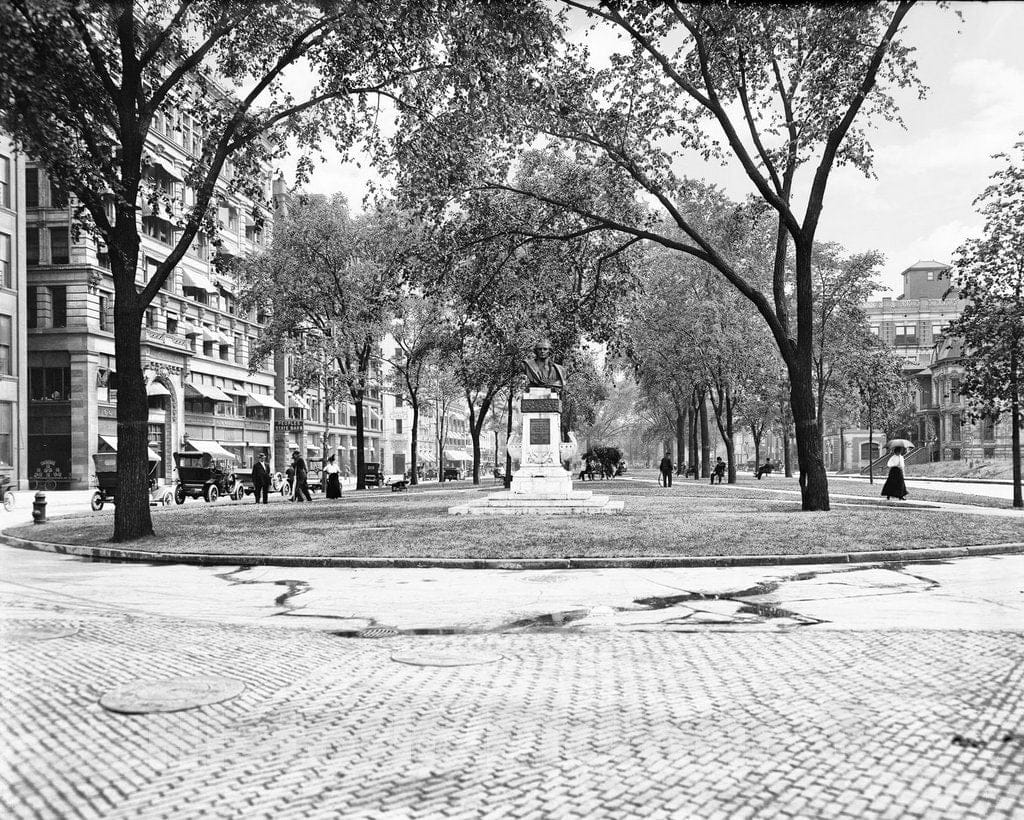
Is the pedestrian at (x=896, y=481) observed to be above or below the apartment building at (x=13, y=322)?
below

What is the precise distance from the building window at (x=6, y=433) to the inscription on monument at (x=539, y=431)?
3112 centimetres

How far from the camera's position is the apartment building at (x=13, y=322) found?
43219 mm

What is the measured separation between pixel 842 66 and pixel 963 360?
11480 mm

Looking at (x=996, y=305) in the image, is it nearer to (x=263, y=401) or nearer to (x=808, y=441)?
(x=808, y=441)

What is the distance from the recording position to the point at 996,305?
84.5 ft

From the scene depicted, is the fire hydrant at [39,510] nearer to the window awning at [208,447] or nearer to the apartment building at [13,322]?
the apartment building at [13,322]

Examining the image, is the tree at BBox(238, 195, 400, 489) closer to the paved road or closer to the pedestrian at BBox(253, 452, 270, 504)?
the pedestrian at BBox(253, 452, 270, 504)

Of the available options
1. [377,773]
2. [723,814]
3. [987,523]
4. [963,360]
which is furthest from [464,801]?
[963,360]

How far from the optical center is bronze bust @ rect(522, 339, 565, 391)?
25453mm

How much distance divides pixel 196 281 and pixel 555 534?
45983 mm

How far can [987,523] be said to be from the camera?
18156mm

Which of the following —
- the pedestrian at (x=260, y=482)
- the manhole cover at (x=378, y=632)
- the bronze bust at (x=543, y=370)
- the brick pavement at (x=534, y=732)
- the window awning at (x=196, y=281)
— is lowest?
the manhole cover at (x=378, y=632)

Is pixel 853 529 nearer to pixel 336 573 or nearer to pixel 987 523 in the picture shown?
pixel 987 523

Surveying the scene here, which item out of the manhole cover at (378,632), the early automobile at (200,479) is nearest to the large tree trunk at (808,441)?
the manhole cover at (378,632)
